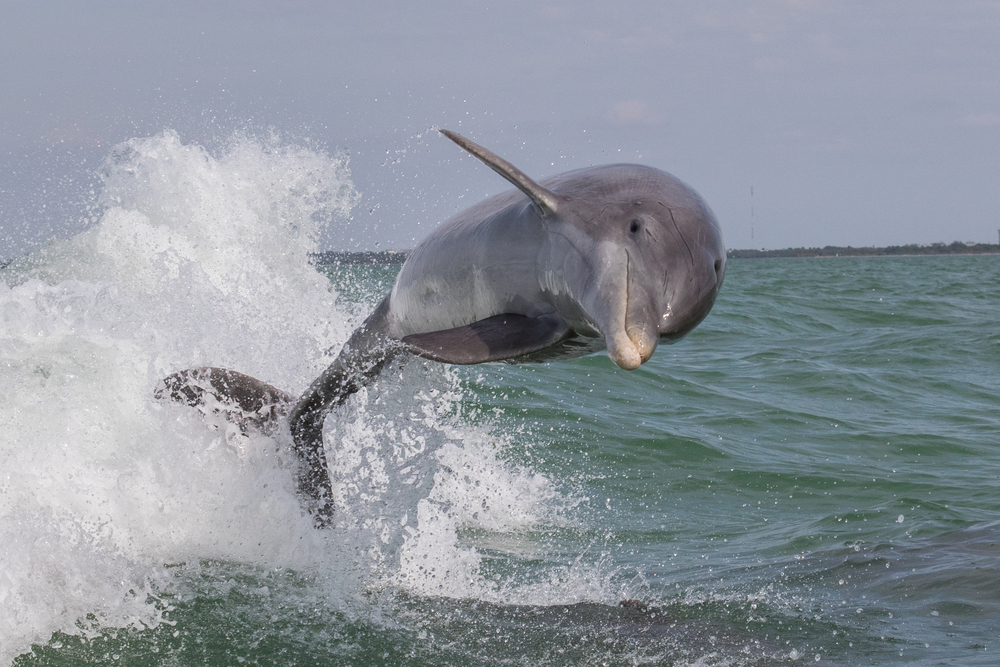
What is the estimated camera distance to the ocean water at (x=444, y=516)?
4.93m

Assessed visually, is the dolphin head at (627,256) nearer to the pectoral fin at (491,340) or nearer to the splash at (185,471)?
the pectoral fin at (491,340)

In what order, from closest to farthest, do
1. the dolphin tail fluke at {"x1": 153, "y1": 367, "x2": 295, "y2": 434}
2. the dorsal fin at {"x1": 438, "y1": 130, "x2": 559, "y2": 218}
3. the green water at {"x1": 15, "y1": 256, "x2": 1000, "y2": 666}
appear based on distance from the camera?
the dorsal fin at {"x1": 438, "y1": 130, "x2": 559, "y2": 218} < the green water at {"x1": 15, "y1": 256, "x2": 1000, "y2": 666} < the dolphin tail fluke at {"x1": 153, "y1": 367, "x2": 295, "y2": 434}

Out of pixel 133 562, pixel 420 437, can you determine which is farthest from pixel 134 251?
pixel 133 562

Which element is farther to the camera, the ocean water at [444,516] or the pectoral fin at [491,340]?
the ocean water at [444,516]

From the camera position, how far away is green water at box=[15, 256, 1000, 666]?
489 centimetres

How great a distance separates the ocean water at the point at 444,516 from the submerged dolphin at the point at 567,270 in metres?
1.33

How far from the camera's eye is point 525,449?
9.54 m

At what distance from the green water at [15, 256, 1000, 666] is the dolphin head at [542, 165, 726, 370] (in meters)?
2.14

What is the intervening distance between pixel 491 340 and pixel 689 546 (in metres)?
4.09

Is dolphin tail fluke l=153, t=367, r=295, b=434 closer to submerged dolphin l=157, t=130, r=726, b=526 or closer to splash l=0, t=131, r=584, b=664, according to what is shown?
splash l=0, t=131, r=584, b=664

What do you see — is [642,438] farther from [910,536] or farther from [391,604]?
[391,604]

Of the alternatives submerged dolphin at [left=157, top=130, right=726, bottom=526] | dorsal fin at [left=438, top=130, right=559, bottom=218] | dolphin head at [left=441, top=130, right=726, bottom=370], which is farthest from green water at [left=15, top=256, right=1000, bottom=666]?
dorsal fin at [left=438, top=130, right=559, bottom=218]

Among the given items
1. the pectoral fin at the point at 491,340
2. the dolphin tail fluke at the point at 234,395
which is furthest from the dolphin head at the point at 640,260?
the dolphin tail fluke at the point at 234,395

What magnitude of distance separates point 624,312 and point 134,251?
14.1m
